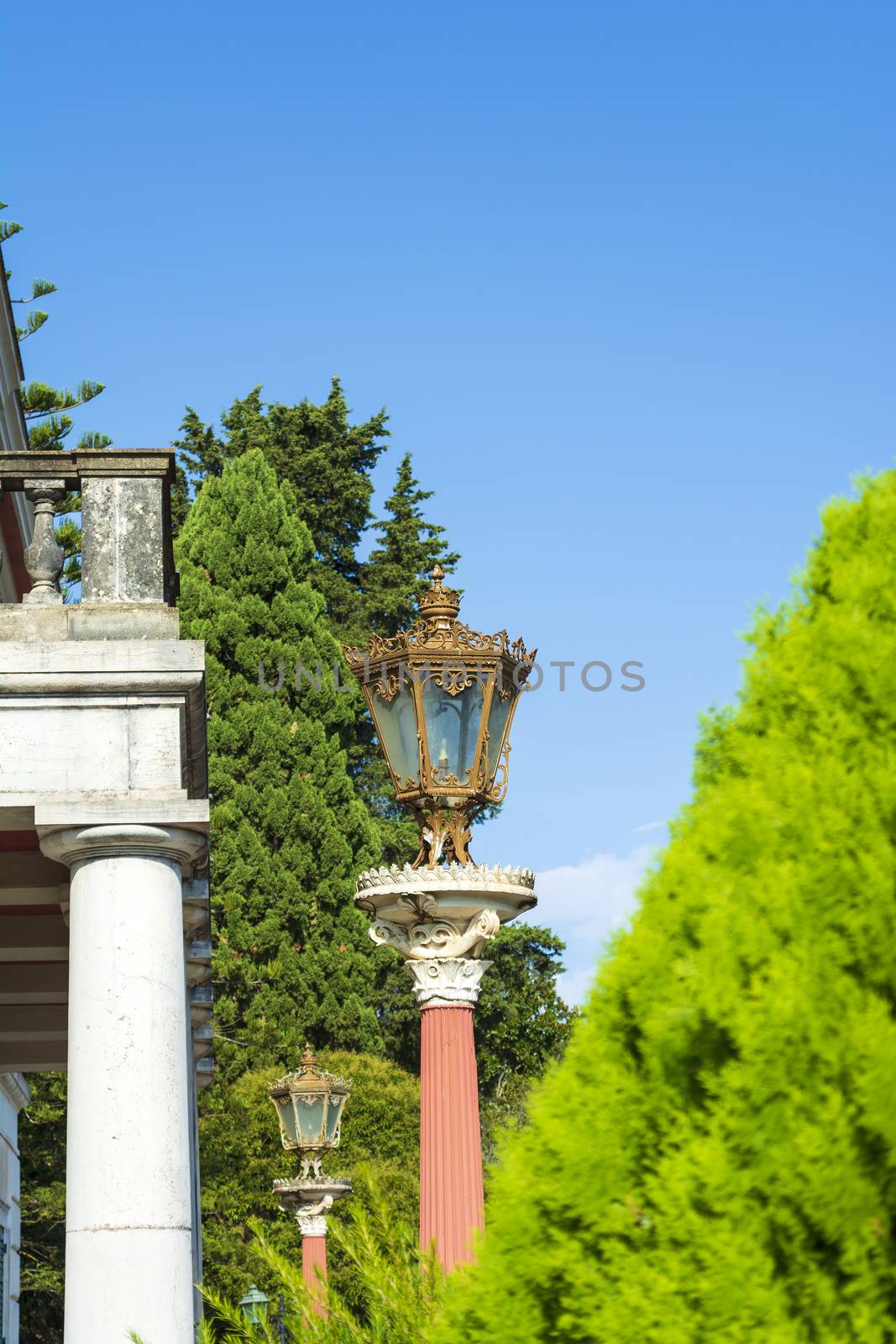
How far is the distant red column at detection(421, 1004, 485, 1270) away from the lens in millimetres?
6578

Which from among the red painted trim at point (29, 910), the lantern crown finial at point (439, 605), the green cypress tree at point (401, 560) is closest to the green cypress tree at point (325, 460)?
the green cypress tree at point (401, 560)

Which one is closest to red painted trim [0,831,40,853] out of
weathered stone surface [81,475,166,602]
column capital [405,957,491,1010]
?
weathered stone surface [81,475,166,602]

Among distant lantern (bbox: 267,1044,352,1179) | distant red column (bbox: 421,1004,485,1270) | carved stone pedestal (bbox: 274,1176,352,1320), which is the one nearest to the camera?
distant red column (bbox: 421,1004,485,1270)

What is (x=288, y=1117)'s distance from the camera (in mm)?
20031

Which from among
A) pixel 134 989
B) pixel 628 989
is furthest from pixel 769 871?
pixel 134 989

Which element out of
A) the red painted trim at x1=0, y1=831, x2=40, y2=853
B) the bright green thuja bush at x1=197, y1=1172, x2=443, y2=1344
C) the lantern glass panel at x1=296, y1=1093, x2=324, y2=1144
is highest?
the red painted trim at x1=0, y1=831, x2=40, y2=853

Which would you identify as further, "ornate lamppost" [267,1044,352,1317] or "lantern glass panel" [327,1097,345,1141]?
"lantern glass panel" [327,1097,345,1141]

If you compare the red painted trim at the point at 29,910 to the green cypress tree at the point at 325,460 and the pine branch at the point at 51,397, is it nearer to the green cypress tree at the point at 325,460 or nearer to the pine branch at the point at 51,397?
the pine branch at the point at 51,397

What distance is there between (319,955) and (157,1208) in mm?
29687

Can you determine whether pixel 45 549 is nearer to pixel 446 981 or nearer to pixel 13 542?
pixel 446 981

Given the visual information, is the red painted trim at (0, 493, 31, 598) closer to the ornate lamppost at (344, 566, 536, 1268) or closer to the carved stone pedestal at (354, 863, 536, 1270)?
the ornate lamppost at (344, 566, 536, 1268)

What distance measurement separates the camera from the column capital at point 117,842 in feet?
28.2

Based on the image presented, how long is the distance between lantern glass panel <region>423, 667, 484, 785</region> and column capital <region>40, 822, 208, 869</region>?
2060mm

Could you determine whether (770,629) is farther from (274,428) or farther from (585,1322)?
(274,428)
